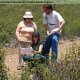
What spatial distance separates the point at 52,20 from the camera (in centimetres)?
860

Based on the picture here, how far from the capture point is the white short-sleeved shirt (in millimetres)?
8578

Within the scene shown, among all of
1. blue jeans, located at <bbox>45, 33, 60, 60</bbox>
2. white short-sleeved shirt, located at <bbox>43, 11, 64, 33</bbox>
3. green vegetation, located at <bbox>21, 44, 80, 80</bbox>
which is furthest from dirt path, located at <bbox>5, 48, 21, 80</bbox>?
green vegetation, located at <bbox>21, 44, 80, 80</bbox>

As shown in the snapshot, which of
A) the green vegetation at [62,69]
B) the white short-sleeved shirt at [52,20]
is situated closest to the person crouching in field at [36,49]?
the white short-sleeved shirt at [52,20]

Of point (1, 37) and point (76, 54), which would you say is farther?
point (1, 37)

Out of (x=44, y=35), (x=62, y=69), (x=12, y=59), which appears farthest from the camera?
(x=44, y=35)

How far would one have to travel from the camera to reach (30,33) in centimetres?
870

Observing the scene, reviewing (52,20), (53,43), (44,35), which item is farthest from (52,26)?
(44,35)

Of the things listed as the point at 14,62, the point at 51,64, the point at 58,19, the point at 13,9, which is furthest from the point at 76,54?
the point at 13,9

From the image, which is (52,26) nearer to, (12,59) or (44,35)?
(12,59)

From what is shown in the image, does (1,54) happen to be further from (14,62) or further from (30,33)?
(14,62)

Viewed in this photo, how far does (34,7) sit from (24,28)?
30.8 ft

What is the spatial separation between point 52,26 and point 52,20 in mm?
122

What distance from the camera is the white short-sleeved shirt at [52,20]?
8.58 meters

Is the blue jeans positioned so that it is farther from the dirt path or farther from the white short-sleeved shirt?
the dirt path
